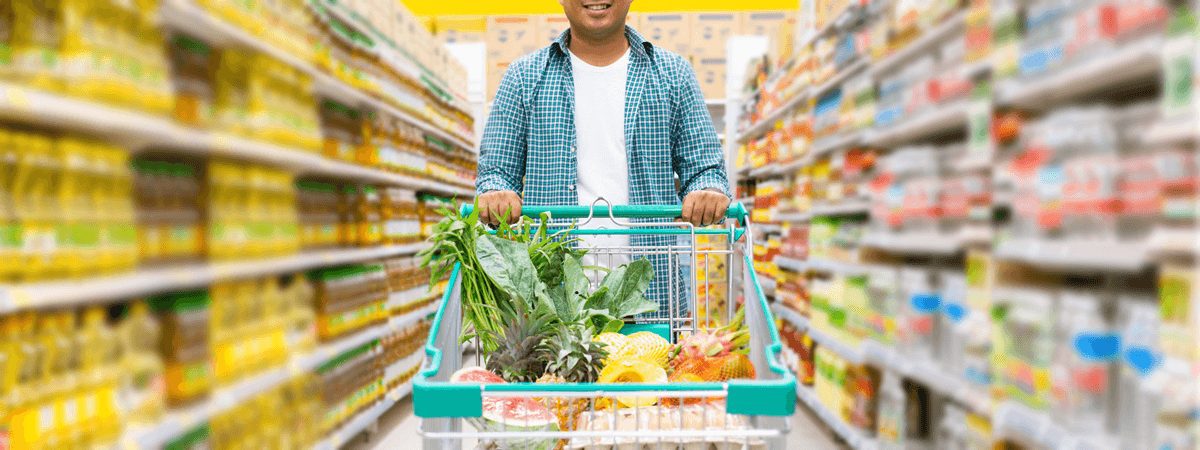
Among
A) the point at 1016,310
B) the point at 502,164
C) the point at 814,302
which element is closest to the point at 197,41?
the point at 502,164

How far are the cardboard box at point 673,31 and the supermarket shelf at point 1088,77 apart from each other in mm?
5053

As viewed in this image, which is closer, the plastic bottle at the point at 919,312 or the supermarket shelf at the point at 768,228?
the plastic bottle at the point at 919,312

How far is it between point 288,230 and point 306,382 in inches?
24.2

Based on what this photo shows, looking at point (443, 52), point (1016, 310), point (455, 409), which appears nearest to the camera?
point (455, 409)

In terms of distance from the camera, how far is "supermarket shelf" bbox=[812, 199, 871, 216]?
11.0 feet

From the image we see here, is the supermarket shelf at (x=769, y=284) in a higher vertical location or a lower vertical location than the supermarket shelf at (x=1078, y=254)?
lower

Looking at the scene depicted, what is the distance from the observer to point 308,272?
3123mm

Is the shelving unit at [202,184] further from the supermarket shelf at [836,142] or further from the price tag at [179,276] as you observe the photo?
the supermarket shelf at [836,142]

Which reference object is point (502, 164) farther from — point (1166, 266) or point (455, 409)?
point (1166, 266)

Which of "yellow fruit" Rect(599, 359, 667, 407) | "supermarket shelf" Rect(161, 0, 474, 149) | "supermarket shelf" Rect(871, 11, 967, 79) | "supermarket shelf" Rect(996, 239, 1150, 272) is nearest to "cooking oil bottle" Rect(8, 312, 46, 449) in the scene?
"supermarket shelf" Rect(161, 0, 474, 149)

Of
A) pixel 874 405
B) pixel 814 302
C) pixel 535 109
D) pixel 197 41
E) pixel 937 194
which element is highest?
pixel 197 41

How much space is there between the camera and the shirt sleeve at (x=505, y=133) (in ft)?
7.45

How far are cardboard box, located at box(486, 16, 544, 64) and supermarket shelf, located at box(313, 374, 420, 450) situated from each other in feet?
10.2

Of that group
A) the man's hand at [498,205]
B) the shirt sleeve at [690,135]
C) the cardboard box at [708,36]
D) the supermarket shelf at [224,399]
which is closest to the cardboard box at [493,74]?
the cardboard box at [708,36]
